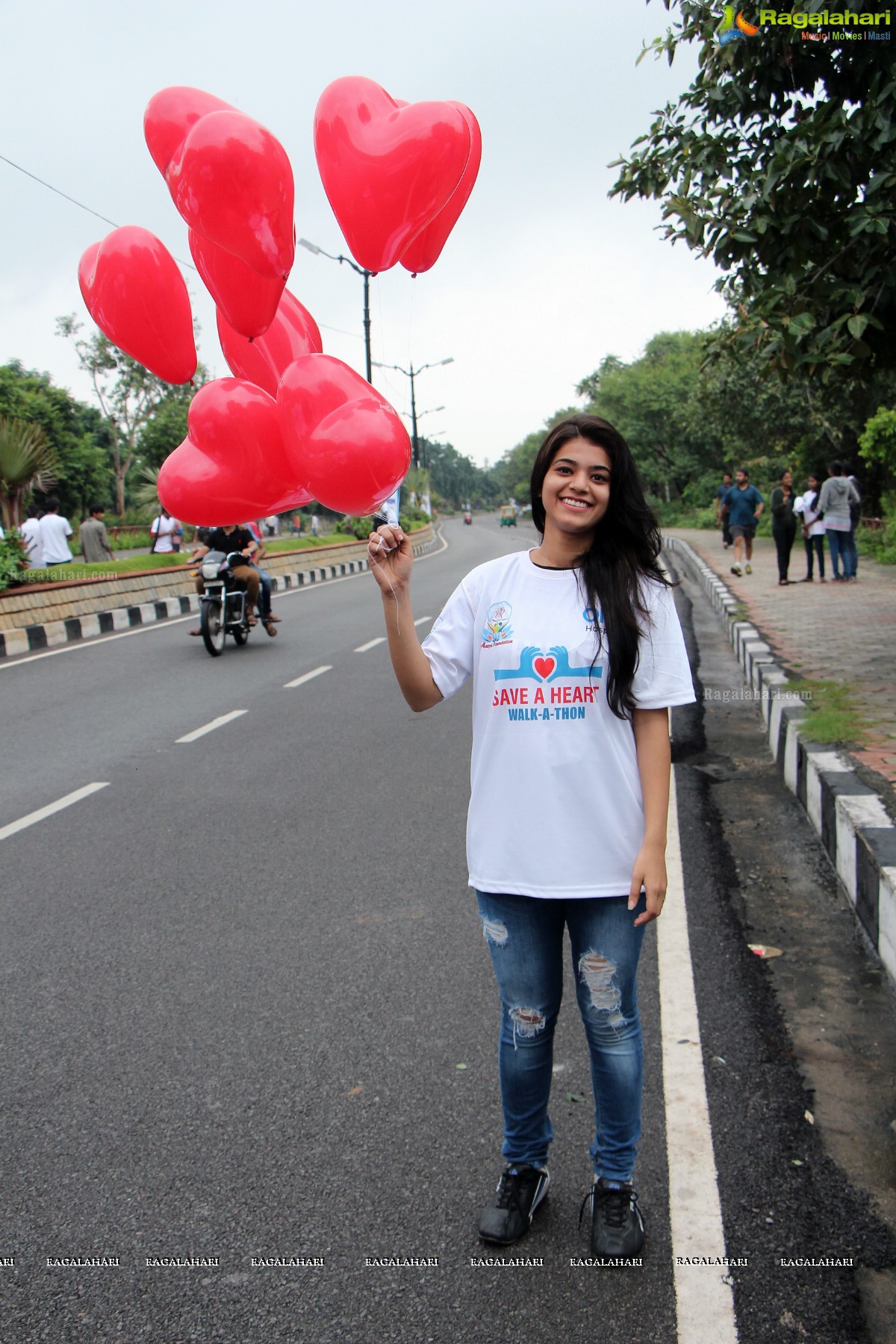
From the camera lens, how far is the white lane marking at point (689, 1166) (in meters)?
2.14

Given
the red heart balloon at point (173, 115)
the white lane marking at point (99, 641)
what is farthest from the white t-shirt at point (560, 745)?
the white lane marking at point (99, 641)

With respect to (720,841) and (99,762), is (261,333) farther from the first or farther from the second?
(99,762)

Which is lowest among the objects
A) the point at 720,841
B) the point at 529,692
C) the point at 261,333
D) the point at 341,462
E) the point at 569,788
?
the point at 720,841

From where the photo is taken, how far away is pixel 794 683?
7809 millimetres

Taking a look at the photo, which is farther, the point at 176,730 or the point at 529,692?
the point at 176,730

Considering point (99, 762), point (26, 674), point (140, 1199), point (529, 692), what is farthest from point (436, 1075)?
point (26, 674)

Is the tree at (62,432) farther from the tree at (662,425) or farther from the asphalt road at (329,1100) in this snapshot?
the asphalt road at (329,1100)

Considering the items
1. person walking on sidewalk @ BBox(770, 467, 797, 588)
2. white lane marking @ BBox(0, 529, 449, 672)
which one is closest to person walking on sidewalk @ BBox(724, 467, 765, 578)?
person walking on sidewalk @ BBox(770, 467, 797, 588)

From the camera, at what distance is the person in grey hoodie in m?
14.5

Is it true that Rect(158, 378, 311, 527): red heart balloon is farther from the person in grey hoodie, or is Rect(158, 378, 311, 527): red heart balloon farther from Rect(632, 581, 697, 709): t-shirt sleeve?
the person in grey hoodie

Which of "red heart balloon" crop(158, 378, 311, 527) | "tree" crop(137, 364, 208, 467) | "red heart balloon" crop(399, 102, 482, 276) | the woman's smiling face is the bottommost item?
the woman's smiling face

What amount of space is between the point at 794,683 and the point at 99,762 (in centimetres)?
480

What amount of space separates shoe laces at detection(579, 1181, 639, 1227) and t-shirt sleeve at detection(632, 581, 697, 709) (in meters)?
1.05

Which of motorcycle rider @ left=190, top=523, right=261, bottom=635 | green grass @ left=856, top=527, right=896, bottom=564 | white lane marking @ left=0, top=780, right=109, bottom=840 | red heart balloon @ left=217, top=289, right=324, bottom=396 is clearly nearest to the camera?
red heart balloon @ left=217, top=289, right=324, bottom=396
